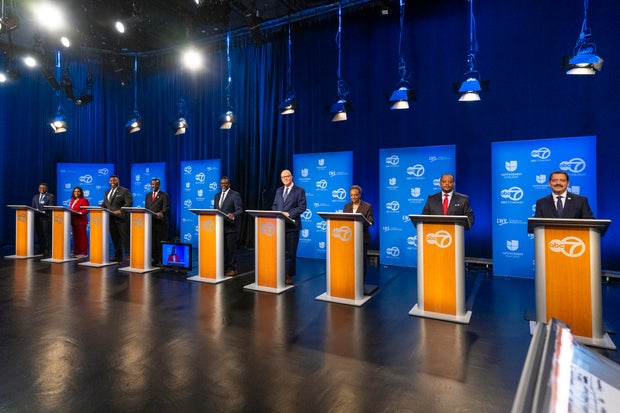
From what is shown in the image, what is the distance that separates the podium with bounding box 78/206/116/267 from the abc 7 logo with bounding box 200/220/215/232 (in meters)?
2.22

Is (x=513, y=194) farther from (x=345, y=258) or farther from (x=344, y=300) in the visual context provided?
(x=344, y=300)

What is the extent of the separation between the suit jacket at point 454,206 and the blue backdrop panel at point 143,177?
25.6ft

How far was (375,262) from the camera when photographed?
709 cm

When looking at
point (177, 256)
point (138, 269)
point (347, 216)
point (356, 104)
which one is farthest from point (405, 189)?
point (138, 269)

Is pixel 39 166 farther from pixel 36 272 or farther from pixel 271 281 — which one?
pixel 271 281

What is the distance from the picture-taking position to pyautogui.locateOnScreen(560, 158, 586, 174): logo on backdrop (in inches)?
210

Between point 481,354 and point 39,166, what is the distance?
12.2 metres

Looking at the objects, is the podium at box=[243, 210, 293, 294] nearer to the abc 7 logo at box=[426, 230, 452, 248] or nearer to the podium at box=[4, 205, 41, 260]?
the abc 7 logo at box=[426, 230, 452, 248]

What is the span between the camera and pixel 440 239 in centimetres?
371

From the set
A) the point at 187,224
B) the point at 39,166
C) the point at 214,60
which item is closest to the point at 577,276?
the point at 187,224

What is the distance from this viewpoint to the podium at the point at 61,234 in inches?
273

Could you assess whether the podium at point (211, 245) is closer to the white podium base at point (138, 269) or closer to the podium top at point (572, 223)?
the white podium base at point (138, 269)

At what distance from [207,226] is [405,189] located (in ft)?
11.9

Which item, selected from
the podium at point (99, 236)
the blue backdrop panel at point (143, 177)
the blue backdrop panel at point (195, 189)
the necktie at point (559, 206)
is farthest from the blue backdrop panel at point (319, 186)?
the blue backdrop panel at point (143, 177)
